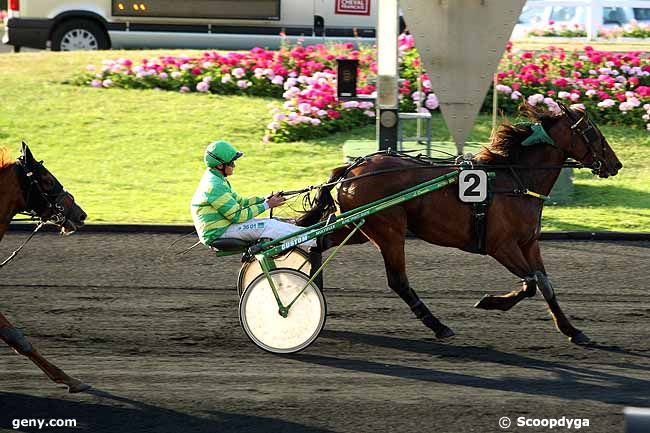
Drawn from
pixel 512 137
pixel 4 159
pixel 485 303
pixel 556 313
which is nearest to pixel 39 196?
pixel 4 159

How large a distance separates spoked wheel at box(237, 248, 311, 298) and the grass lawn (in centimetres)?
314

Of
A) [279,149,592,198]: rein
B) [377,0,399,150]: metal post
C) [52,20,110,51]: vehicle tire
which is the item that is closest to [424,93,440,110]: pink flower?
[377,0,399,150]: metal post

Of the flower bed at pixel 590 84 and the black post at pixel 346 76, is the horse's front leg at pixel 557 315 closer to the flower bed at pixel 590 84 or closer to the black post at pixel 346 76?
the black post at pixel 346 76

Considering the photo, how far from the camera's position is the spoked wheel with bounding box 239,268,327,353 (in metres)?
7.58

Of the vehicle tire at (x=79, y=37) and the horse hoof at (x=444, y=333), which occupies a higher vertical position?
the vehicle tire at (x=79, y=37)

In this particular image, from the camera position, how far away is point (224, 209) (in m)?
7.62

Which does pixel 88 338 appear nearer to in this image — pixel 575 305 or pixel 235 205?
pixel 235 205

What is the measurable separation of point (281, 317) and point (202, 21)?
10954 millimetres

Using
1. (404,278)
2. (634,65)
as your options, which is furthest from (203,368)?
(634,65)

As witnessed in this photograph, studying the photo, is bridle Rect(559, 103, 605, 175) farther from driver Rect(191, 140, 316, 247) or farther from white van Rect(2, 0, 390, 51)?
white van Rect(2, 0, 390, 51)

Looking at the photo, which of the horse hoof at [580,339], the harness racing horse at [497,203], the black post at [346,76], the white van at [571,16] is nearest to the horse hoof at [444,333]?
the harness racing horse at [497,203]

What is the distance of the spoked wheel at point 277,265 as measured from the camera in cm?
847

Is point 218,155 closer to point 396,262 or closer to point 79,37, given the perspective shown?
point 396,262

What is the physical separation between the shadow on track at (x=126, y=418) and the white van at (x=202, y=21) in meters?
11.5
